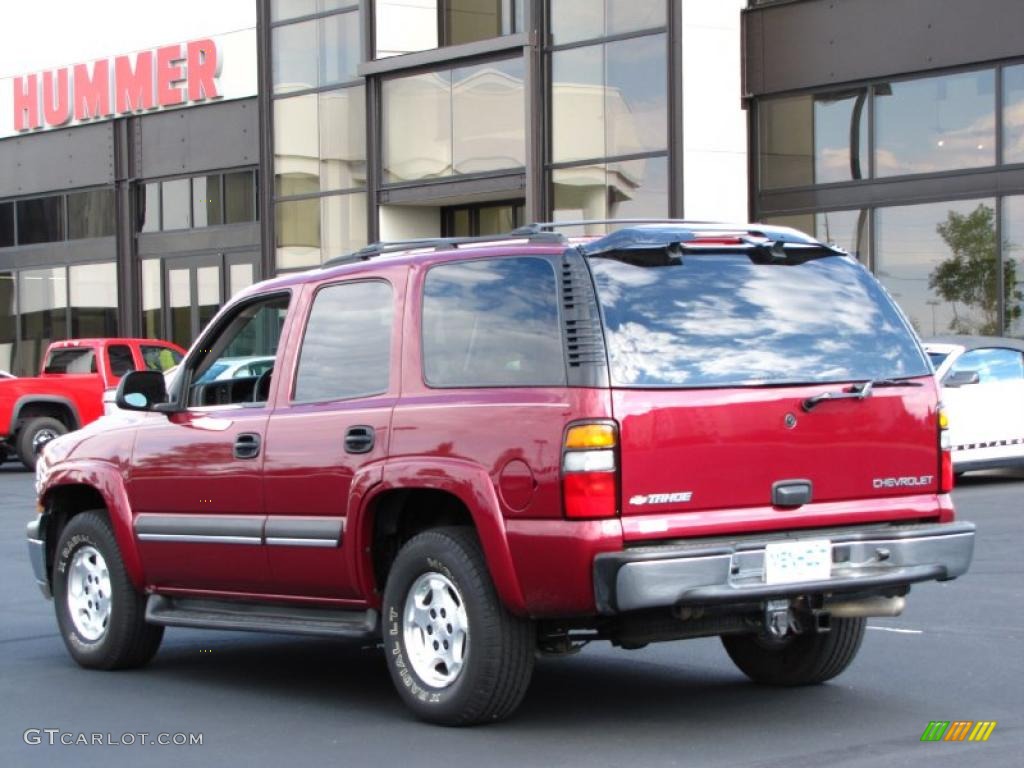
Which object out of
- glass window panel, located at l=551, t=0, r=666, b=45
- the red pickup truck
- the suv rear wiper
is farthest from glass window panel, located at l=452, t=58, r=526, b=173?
the suv rear wiper

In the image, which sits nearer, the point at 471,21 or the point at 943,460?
the point at 943,460

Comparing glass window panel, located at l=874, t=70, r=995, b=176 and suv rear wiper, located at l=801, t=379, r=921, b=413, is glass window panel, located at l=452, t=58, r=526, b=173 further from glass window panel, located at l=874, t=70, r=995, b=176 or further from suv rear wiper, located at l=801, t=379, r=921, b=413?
suv rear wiper, located at l=801, t=379, r=921, b=413

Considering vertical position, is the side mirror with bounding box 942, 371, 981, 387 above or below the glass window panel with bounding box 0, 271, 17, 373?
below

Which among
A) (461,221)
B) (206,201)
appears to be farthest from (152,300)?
(461,221)

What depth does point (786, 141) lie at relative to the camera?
88.4ft

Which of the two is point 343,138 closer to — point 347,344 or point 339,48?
point 339,48

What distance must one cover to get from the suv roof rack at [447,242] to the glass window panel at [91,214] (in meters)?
30.8

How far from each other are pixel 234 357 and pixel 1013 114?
18.1 m

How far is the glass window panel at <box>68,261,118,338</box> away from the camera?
37.9 meters

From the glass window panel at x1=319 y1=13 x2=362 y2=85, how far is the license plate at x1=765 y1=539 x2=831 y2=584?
83.6 feet

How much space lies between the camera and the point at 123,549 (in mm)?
8609

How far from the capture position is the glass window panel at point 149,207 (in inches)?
1449

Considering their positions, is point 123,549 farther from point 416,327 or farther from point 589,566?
point 589,566

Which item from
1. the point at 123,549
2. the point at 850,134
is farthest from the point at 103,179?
the point at 123,549
